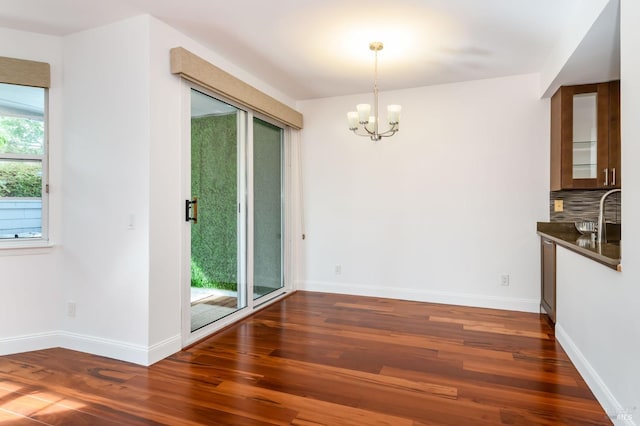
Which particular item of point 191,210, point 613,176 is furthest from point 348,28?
point 613,176

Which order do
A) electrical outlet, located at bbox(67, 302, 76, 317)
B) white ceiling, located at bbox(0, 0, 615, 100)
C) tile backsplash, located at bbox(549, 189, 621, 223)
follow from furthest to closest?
1. tile backsplash, located at bbox(549, 189, 621, 223)
2. electrical outlet, located at bbox(67, 302, 76, 317)
3. white ceiling, located at bbox(0, 0, 615, 100)

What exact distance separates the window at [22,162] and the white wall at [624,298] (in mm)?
4070

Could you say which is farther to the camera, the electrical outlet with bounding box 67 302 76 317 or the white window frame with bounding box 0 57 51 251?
the electrical outlet with bounding box 67 302 76 317

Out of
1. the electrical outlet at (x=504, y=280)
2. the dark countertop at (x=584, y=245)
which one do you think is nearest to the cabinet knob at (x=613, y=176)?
the dark countertop at (x=584, y=245)

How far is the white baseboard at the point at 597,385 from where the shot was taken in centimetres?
183

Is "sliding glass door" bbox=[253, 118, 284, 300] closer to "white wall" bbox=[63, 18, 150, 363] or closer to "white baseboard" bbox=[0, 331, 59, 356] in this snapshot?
"white wall" bbox=[63, 18, 150, 363]

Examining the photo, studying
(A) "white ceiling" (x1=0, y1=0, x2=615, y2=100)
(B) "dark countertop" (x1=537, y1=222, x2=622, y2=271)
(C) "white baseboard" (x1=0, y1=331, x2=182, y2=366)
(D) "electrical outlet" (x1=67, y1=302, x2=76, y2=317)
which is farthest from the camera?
(D) "electrical outlet" (x1=67, y1=302, x2=76, y2=317)

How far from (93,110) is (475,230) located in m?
4.05

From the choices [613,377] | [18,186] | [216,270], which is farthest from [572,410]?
[18,186]

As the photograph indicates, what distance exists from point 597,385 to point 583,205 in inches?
88.5

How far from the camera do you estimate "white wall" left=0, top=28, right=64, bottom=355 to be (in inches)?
114

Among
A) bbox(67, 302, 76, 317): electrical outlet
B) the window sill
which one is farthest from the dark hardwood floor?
the window sill

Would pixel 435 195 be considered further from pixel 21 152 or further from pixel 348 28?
pixel 21 152

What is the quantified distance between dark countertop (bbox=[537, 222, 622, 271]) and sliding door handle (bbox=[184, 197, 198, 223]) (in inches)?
116
